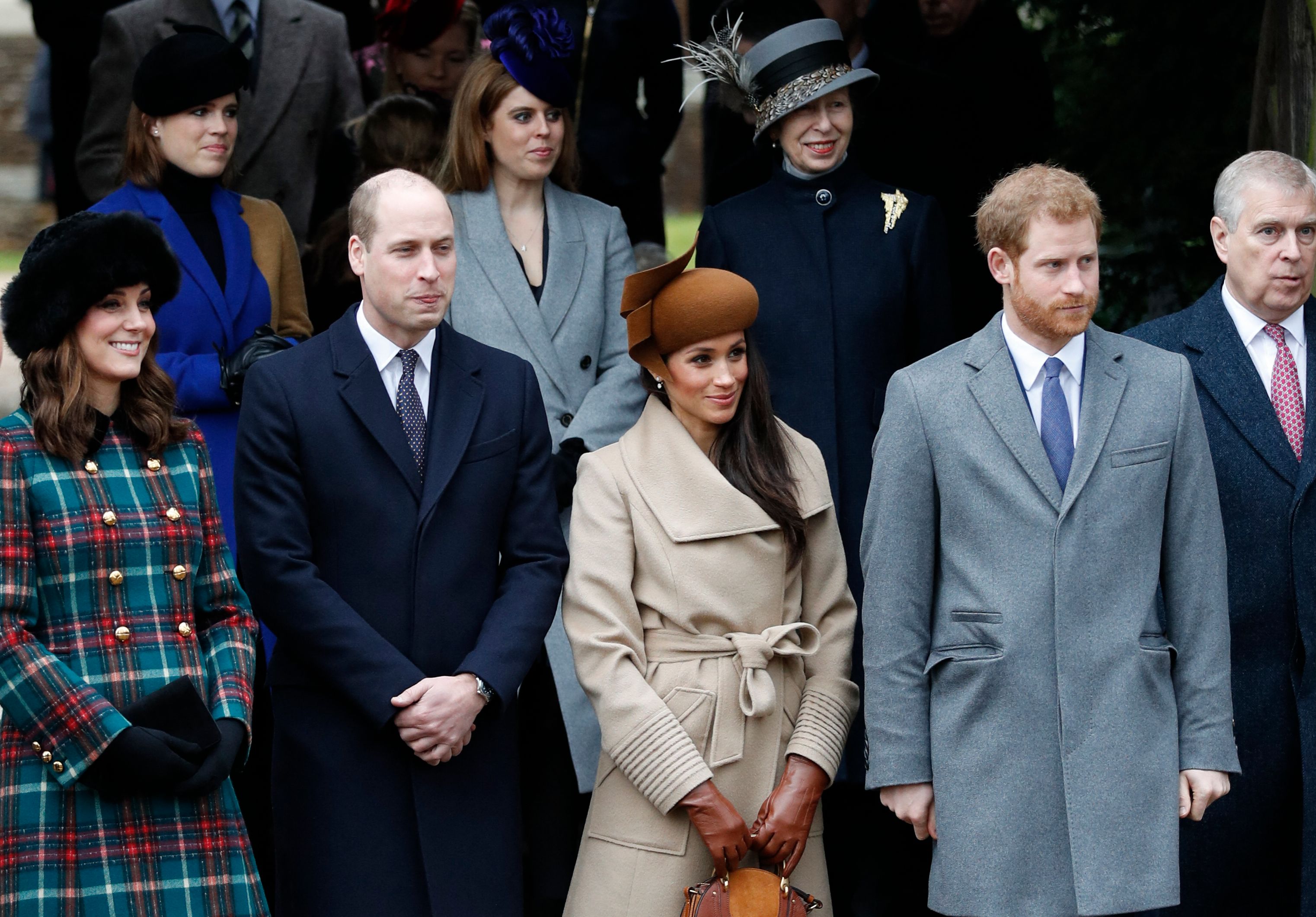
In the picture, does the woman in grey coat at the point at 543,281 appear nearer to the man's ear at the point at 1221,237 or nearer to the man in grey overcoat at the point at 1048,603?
the man in grey overcoat at the point at 1048,603

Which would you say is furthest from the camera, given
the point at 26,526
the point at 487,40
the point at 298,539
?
the point at 487,40

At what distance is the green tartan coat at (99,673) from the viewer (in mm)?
3510

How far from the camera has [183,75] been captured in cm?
485

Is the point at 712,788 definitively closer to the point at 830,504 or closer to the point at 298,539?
the point at 830,504

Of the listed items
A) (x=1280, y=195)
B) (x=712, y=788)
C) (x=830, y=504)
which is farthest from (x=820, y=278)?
(x=712, y=788)

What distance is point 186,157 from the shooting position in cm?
487

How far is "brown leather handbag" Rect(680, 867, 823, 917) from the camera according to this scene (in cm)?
382

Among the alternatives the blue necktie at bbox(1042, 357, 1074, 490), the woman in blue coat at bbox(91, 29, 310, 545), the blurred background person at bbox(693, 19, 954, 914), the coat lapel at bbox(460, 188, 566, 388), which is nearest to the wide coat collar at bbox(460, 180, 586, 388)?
the coat lapel at bbox(460, 188, 566, 388)

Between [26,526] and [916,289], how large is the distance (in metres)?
2.52

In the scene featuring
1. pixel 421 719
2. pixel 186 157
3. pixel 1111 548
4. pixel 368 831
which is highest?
pixel 186 157

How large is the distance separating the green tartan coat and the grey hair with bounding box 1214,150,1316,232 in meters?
2.66

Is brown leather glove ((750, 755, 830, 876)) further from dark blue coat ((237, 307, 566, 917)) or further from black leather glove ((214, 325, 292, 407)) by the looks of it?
black leather glove ((214, 325, 292, 407))

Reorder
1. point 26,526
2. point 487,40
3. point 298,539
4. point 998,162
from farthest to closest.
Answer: point 998,162
point 487,40
point 298,539
point 26,526

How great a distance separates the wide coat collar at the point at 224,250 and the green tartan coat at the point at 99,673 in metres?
1.10
